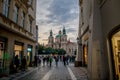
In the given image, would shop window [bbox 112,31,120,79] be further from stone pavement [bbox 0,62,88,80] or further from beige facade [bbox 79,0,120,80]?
stone pavement [bbox 0,62,88,80]

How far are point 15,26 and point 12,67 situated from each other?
13.5 feet

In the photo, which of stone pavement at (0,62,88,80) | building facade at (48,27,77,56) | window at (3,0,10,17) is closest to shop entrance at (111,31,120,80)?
stone pavement at (0,62,88,80)

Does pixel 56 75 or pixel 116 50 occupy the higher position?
pixel 116 50

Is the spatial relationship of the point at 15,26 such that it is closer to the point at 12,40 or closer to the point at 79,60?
the point at 12,40

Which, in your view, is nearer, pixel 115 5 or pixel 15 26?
pixel 115 5

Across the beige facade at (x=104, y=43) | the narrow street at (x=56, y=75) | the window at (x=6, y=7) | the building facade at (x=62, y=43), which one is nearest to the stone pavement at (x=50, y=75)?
the narrow street at (x=56, y=75)

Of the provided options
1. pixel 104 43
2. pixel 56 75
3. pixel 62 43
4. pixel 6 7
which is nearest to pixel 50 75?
pixel 56 75

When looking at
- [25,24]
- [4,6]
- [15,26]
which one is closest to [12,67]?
[15,26]

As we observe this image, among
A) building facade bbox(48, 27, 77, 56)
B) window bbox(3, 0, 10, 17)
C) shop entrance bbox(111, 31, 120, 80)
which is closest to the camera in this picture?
shop entrance bbox(111, 31, 120, 80)

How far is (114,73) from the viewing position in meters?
11.0

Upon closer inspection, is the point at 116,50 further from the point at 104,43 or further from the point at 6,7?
the point at 6,7

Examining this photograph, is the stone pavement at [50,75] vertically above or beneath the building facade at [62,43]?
beneath

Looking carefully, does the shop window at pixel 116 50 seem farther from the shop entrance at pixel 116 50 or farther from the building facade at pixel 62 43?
the building facade at pixel 62 43

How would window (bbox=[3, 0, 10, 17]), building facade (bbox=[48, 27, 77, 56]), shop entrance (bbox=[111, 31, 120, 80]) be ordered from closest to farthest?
shop entrance (bbox=[111, 31, 120, 80]) → window (bbox=[3, 0, 10, 17]) → building facade (bbox=[48, 27, 77, 56])
